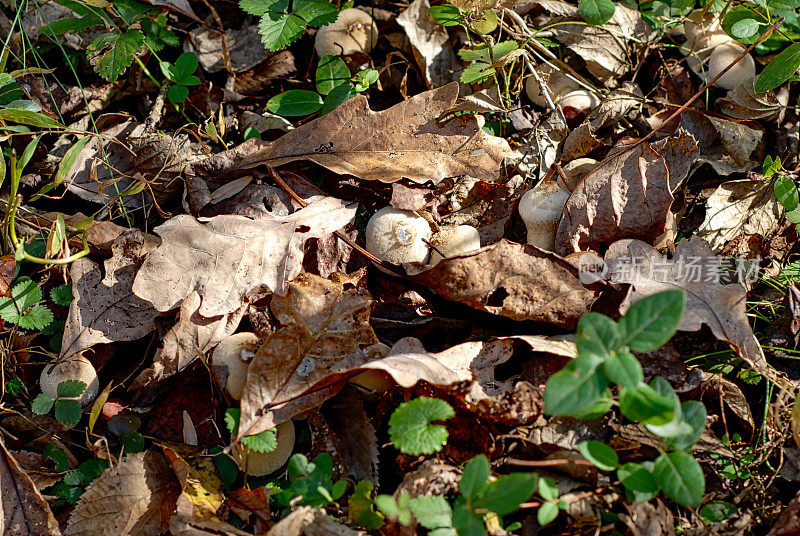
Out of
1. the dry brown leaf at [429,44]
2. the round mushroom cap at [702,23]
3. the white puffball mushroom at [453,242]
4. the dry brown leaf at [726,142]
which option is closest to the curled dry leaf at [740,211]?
the dry brown leaf at [726,142]

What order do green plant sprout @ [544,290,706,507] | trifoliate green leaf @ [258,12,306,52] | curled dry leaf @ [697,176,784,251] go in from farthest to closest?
trifoliate green leaf @ [258,12,306,52] → curled dry leaf @ [697,176,784,251] → green plant sprout @ [544,290,706,507]

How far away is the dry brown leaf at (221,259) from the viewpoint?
2391 millimetres

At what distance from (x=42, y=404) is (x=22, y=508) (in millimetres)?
391

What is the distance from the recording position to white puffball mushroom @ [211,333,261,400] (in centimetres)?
219

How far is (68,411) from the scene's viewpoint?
233 centimetres

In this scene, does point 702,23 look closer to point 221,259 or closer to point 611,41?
point 611,41

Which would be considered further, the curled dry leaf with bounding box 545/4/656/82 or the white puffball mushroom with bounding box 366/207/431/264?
the curled dry leaf with bounding box 545/4/656/82

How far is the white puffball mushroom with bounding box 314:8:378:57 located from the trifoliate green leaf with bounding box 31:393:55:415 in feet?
6.75

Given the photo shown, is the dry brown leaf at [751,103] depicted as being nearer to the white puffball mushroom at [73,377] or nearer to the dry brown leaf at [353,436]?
the dry brown leaf at [353,436]

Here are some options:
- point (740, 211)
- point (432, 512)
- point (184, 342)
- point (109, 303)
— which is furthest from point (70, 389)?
point (740, 211)

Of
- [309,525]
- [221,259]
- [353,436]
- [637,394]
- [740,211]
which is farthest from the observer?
[740,211]

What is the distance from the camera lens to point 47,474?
2.26 metres

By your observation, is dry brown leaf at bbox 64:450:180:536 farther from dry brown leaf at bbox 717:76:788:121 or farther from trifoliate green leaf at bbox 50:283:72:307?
dry brown leaf at bbox 717:76:788:121

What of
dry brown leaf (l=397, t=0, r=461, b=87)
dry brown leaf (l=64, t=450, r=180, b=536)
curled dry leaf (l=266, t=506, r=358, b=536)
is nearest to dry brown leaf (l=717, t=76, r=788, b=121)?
dry brown leaf (l=397, t=0, r=461, b=87)
